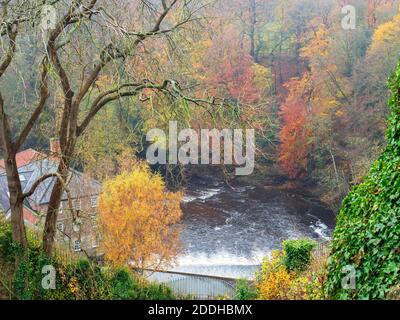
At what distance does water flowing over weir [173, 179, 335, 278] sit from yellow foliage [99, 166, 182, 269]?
186cm

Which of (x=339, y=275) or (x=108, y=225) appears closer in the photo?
(x=339, y=275)

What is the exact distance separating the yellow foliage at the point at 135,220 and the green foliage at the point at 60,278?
9.21 meters

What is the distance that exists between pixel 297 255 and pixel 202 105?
5.14m

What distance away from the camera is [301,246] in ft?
39.4

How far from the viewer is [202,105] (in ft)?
29.1

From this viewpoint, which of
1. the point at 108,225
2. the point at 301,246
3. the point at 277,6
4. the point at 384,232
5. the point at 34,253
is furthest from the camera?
the point at 277,6

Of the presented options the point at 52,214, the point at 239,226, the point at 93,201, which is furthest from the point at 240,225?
the point at 52,214

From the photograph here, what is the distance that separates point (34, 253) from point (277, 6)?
33.8 metres

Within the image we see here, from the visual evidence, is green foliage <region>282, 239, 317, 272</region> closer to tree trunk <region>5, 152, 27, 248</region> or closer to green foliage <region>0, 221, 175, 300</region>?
green foliage <region>0, 221, 175, 300</region>

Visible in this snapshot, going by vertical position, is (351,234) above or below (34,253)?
above

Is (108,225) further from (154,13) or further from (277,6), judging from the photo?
(277,6)

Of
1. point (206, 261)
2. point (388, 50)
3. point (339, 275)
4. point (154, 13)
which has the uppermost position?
point (388, 50)

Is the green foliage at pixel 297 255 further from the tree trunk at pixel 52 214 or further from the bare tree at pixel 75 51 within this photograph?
the tree trunk at pixel 52 214
